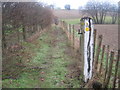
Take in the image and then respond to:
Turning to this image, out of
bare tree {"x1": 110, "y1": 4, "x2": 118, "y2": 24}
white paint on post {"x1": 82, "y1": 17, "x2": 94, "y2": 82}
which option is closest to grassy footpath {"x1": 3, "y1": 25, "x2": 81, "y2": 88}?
white paint on post {"x1": 82, "y1": 17, "x2": 94, "y2": 82}

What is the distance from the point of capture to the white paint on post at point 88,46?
176 inches

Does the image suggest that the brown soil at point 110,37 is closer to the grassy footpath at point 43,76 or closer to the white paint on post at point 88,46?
the grassy footpath at point 43,76

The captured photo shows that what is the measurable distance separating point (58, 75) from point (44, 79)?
20.9 inches

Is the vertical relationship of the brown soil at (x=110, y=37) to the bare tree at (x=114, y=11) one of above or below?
below

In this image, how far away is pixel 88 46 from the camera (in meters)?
4.54

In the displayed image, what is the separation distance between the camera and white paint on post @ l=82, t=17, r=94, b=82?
4.46m

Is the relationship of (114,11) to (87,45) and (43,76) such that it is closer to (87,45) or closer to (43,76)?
(87,45)

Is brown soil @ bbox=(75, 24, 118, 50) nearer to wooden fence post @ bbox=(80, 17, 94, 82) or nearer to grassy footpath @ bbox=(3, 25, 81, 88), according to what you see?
grassy footpath @ bbox=(3, 25, 81, 88)

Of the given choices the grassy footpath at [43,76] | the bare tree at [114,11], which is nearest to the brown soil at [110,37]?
the bare tree at [114,11]

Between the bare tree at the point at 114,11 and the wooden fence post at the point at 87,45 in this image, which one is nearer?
the wooden fence post at the point at 87,45

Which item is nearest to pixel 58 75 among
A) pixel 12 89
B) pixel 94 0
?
pixel 12 89

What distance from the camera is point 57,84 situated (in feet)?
15.1

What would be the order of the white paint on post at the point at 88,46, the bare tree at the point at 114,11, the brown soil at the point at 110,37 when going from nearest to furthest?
the white paint on post at the point at 88,46 < the brown soil at the point at 110,37 < the bare tree at the point at 114,11

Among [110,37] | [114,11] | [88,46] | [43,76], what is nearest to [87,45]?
[88,46]
